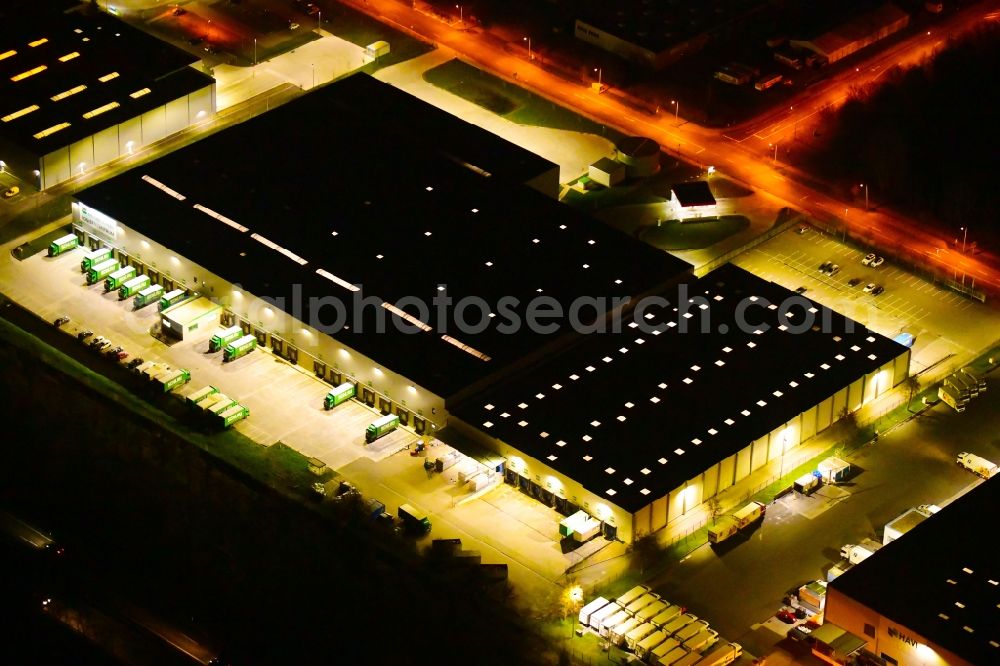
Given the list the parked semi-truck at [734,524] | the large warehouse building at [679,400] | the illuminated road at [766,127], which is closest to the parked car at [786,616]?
the parked semi-truck at [734,524]

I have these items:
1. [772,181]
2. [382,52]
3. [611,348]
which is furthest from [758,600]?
[382,52]

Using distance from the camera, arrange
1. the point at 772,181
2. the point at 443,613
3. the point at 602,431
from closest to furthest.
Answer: the point at 443,613 → the point at 602,431 → the point at 772,181

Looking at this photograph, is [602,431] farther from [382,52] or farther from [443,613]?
[382,52]

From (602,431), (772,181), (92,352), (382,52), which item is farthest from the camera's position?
(382,52)

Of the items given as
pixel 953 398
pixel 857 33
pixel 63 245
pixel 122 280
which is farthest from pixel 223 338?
pixel 857 33

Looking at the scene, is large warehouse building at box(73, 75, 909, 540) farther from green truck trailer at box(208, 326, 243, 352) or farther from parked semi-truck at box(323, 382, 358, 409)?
green truck trailer at box(208, 326, 243, 352)

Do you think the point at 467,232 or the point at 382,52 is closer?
the point at 467,232

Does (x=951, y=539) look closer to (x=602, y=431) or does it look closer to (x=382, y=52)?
(x=602, y=431)
